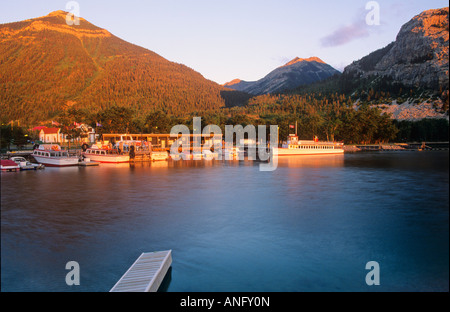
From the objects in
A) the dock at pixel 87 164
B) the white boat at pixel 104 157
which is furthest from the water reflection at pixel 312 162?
the dock at pixel 87 164

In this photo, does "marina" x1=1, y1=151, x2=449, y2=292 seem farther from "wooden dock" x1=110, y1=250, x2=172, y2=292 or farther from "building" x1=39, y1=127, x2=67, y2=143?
"building" x1=39, y1=127, x2=67, y2=143

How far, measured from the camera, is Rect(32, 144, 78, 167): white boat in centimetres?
7449

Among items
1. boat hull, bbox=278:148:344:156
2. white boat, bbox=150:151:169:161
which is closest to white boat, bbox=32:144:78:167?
white boat, bbox=150:151:169:161

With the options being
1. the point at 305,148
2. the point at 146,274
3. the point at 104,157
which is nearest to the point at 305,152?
the point at 305,148

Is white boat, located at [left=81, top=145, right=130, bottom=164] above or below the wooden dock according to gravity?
above

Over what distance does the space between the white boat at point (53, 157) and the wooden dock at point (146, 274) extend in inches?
2490

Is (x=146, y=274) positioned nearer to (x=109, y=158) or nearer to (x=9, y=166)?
(x=9, y=166)

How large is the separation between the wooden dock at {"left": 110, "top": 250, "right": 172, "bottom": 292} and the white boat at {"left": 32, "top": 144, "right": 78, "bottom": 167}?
208ft

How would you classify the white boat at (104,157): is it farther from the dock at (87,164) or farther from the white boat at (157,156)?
the white boat at (157,156)

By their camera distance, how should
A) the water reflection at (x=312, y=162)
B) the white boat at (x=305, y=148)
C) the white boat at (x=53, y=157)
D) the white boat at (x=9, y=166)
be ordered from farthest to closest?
the white boat at (x=305, y=148)
the water reflection at (x=312, y=162)
the white boat at (x=53, y=157)
the white boat at (x=9, y=166)

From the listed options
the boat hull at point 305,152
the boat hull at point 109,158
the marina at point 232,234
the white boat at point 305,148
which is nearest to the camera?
the marina at point 232,234

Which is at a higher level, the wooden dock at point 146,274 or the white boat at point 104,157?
the white boat at point 104,157

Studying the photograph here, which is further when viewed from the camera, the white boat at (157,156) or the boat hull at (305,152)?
the boat hull at (305,152)

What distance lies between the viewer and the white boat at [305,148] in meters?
118
